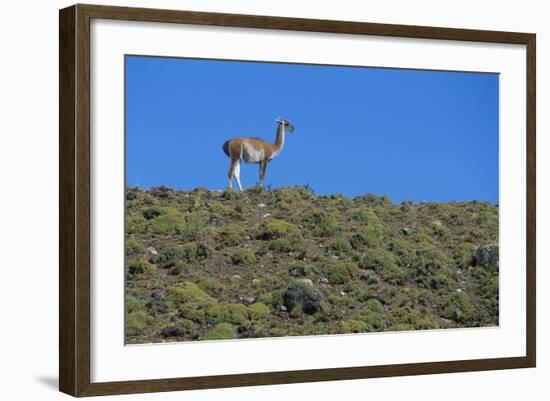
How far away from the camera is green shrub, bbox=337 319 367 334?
11.1m

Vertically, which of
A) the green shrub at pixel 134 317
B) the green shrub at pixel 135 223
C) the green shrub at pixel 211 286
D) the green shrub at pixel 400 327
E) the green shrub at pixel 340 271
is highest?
the green shrub at pixel 135 223

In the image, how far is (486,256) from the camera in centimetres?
1188

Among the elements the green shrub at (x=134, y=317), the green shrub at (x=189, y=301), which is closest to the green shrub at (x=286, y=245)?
the green shrub at (x=189, y=301)

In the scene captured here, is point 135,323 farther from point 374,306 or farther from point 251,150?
point 374,306

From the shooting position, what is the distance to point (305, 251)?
11.1m

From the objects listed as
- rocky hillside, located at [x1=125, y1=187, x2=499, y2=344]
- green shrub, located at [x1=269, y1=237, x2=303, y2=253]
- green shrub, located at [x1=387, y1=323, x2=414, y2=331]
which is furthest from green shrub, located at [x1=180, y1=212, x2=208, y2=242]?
green shrub, located at [x1=387, y1=323, x2=414, y2=331]

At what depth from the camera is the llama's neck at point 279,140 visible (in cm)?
1077

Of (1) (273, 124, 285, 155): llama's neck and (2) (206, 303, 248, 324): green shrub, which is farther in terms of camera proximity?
(1) (273, 124, 285, 155): llama's neck

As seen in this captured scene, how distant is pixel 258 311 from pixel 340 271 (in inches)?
34.2

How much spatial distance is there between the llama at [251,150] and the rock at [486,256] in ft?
7.59

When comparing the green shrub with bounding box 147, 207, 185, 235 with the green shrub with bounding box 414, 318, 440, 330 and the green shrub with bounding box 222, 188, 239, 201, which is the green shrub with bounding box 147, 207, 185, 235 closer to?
the green shrub with bounding box 222, 188, 239, 201

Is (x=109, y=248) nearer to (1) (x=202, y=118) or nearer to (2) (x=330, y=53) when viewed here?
(1) (x=202, y=118)

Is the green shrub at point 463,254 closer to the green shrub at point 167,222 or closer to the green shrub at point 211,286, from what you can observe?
the green shrub at point 211,286

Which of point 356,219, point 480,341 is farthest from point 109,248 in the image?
point 480,341
